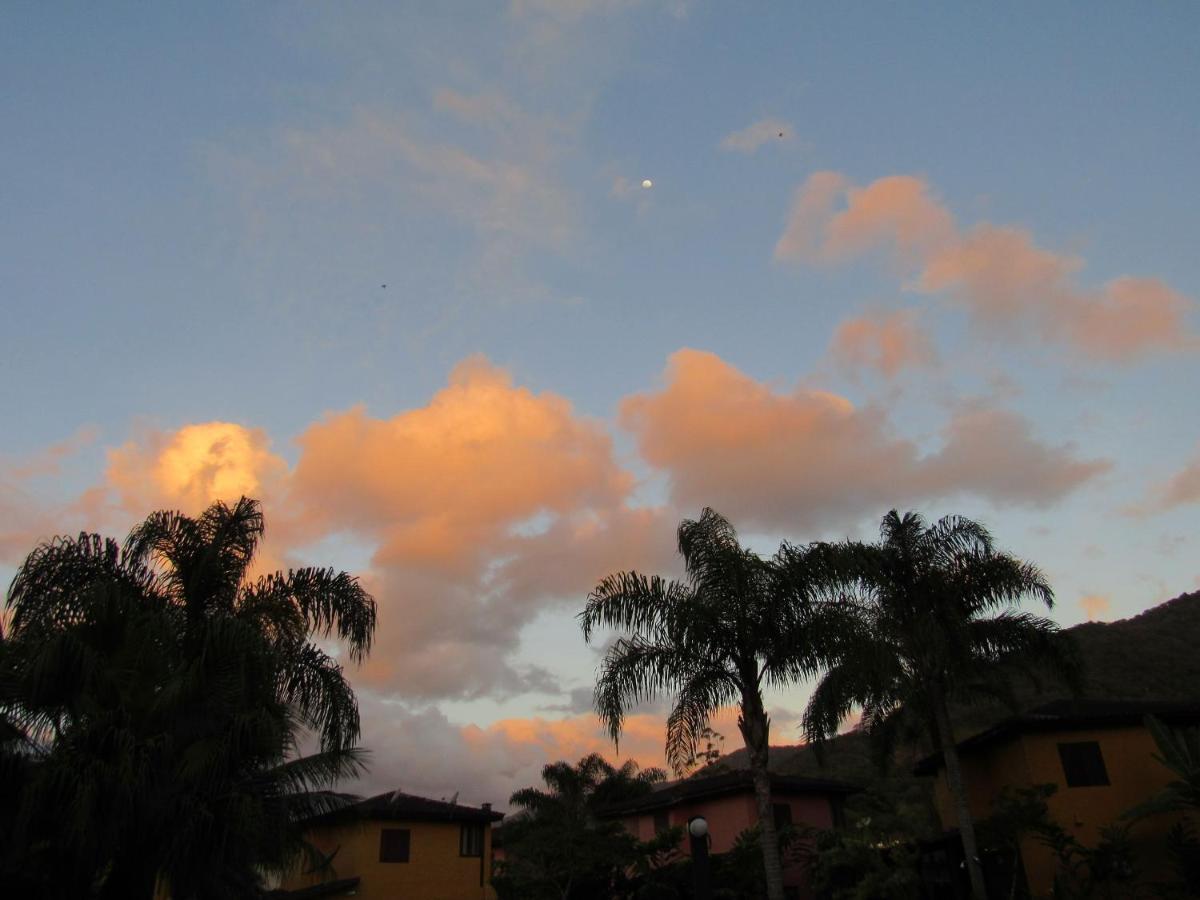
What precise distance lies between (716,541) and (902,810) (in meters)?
26.4

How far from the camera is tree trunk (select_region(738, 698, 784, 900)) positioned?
66.4 feet

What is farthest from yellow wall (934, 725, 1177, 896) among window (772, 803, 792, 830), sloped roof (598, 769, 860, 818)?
window (772, 803, 792, 830)

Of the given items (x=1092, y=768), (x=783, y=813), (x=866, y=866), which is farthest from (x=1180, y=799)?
(x=783, y=813)

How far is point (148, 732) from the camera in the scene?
14.6 meters

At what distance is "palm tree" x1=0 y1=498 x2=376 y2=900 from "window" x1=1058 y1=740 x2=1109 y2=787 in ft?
70.7

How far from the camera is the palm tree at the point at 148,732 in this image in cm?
1395

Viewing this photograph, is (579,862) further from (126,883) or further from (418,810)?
(126,883)

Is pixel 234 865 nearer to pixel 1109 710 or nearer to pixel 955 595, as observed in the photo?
pixel 955 595

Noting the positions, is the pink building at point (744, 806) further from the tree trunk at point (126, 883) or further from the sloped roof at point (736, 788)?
the tree trunk at point (126, 883)

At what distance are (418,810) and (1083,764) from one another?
82.7 feet

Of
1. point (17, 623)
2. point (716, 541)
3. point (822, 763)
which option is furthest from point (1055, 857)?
point (17, 623)

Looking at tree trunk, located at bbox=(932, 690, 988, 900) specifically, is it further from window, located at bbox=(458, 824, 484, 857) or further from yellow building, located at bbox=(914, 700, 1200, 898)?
window, located at bbox=(458, 824, 484, 857)

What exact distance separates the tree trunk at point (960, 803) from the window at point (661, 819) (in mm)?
16835

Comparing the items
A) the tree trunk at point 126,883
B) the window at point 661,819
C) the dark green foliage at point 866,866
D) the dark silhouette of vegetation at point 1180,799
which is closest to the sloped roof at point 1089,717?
the dark silhouette of vegetation at point 1180,799
